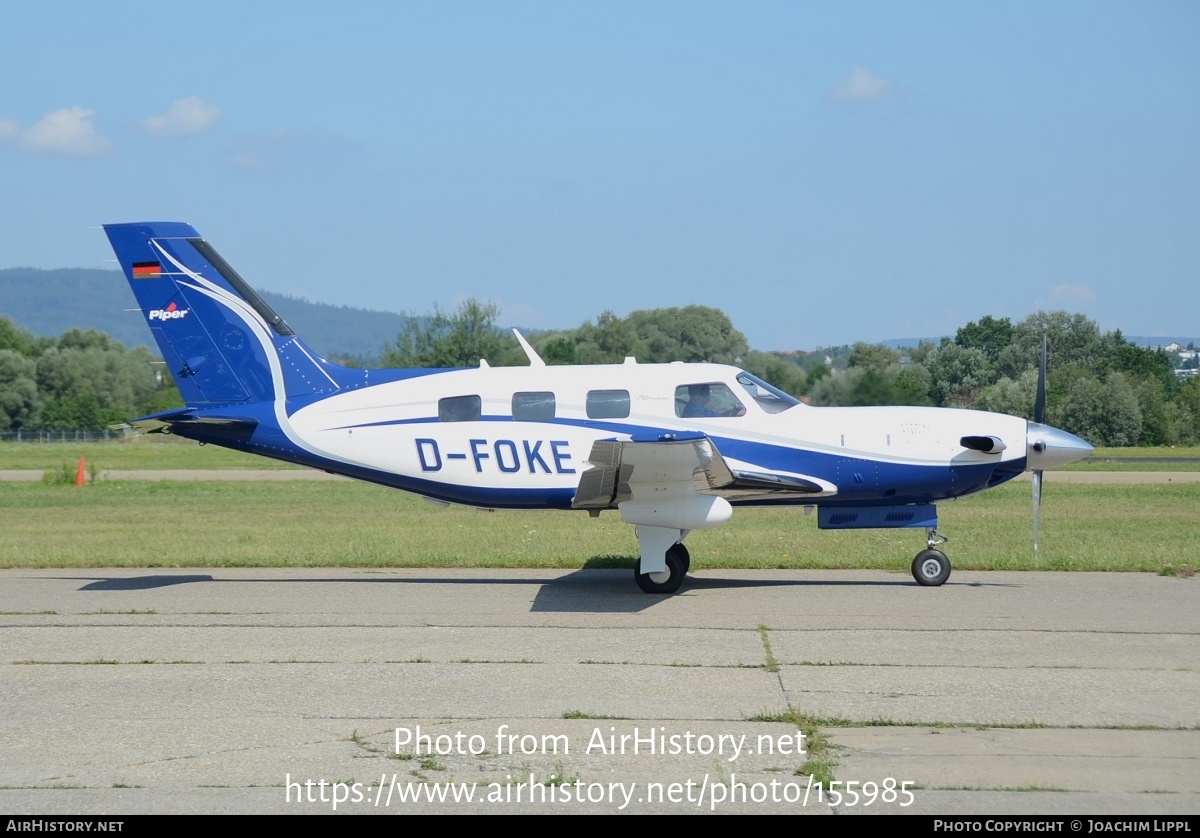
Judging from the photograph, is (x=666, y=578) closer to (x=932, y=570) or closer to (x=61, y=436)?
(x=932, y=570)

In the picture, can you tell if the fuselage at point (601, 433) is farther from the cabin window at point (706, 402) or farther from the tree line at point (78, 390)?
the tree line at point (78, 390)

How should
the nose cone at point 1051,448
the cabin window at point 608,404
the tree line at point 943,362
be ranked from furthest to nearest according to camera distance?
the tree line at point 943,362 < the cabin window at point 608,404 < the nose cone at point 1051,448

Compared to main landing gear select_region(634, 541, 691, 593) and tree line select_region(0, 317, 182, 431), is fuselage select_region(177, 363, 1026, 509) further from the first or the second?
tree line select_region(0, 317, 182, 431)

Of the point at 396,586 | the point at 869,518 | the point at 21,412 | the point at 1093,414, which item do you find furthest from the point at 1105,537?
the point at 21,412

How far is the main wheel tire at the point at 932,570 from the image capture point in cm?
1246

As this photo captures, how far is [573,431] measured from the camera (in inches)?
490

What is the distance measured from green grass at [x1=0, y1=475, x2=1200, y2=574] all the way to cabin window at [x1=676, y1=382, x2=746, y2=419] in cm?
230

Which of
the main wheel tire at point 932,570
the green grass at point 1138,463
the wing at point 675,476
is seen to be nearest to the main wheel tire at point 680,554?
the wing at point 675,476

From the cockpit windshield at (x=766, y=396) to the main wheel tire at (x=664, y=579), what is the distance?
1.87m

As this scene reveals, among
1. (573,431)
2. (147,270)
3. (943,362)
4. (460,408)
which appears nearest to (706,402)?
(573,431)

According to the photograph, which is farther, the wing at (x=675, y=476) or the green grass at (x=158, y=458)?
the green grass at (x=158, y=458)

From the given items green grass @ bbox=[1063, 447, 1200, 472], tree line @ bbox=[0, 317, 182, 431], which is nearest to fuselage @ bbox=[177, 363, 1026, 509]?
green grass @ bbox=[1063, 447, 1200, 472]

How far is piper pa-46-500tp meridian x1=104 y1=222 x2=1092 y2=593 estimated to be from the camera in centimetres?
1216

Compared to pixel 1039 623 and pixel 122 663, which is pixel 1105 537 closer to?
pixel 1039 623
